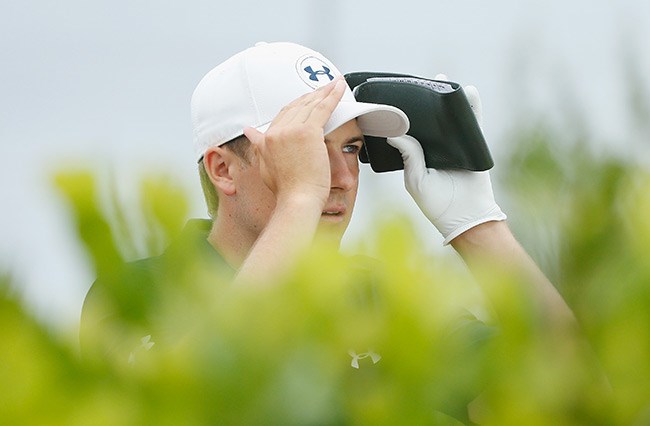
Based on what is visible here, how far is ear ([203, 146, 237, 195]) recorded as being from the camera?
3291mm

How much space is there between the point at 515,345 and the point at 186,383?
5.3 inches

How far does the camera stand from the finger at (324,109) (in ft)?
8.89

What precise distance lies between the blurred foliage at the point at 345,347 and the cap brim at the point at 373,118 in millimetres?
2583

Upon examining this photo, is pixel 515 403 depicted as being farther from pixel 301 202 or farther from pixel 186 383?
pixel 301 202

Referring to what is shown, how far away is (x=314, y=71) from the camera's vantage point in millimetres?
3277

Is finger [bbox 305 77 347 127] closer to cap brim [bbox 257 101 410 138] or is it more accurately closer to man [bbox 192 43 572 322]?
man [bbox 192 43 572 322]

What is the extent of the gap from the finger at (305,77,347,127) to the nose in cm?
27

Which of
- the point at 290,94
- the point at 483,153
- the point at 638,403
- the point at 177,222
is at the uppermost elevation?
the point at 177,222

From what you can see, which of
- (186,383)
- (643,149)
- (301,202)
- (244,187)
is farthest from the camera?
(244,187)

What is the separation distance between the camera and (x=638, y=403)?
48 cm

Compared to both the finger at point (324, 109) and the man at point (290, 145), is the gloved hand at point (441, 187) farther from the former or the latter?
the finger at point (324, 109)

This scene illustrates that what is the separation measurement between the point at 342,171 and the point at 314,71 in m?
0.35

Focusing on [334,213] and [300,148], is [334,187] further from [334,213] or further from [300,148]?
[300,148]

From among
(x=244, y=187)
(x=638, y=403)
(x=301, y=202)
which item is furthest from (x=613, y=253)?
(x=244, y=187)
